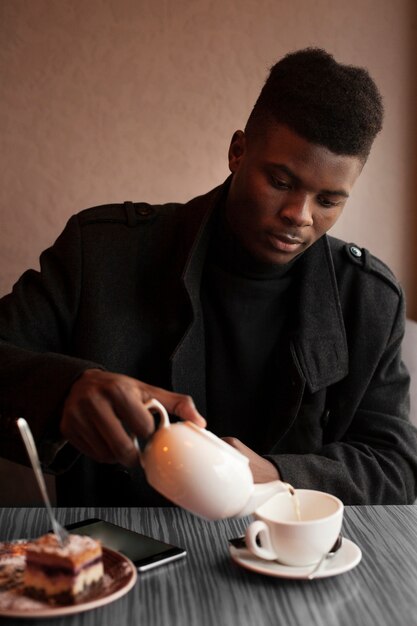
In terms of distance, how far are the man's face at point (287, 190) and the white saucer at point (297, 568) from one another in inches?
23.5

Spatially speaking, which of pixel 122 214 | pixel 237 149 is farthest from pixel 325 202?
pixel 122 214

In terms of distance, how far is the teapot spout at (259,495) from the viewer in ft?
2.92

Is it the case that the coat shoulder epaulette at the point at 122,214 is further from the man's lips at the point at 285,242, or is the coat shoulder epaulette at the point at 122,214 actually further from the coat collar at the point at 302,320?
the man's lips at the point at 285,242

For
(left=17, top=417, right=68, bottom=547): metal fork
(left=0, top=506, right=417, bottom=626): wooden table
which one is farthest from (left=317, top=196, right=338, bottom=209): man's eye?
(left=17, top=417, right=68, bottom=547): metal fork

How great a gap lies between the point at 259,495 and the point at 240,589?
0.33 feet

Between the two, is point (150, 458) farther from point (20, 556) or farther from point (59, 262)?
point (59, 262)

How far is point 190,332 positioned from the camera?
1.48 m

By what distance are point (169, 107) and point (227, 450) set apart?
1.42m

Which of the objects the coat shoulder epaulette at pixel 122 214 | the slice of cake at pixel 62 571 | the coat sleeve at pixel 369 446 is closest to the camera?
the slice of cake at pixel 62 571

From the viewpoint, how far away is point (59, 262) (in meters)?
1.56

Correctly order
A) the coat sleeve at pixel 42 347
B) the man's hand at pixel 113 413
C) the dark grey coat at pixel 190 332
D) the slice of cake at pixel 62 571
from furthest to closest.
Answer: the dark grey coat at pixel 190 332, the coat sleeve at pixel 42 347, the man's hand at pixel 113 413, the slice of cake at pixel 62 571

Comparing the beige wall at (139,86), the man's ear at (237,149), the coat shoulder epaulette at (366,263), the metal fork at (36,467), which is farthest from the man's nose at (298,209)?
the beige wall at (139,86)

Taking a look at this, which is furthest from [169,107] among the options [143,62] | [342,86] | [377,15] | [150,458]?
[150,458]

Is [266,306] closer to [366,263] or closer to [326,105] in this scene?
[366,263]
